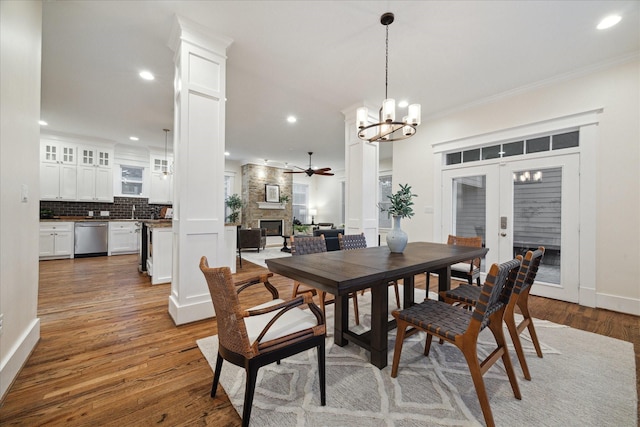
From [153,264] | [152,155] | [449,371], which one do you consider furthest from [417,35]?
[152,155]

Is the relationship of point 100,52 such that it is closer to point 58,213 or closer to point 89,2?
point 89,2

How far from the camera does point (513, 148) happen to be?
386 cm

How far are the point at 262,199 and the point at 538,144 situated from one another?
24.0 feet

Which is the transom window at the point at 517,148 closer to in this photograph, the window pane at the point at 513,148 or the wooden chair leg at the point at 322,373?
the window pane at the point at 513,148

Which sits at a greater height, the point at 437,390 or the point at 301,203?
the point at 301,203

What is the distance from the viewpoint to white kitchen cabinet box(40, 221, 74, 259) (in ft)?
18.5

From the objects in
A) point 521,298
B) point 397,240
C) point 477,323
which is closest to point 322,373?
point 477,323

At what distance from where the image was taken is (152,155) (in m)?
7.29

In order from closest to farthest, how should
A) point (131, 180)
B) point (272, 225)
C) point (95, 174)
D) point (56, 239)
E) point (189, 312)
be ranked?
1. point (189, 312)
2. point (56, 239)
3. point (95, 174)
4. point (131, 180)
5. point (272, 225)

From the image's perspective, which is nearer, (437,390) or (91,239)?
(437,390)

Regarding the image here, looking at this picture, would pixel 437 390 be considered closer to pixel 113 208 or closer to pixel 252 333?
pixel 252 333

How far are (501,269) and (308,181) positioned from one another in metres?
9.86

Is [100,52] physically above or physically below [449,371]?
above

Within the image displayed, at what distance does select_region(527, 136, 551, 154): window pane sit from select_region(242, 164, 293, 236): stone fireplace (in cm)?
713
